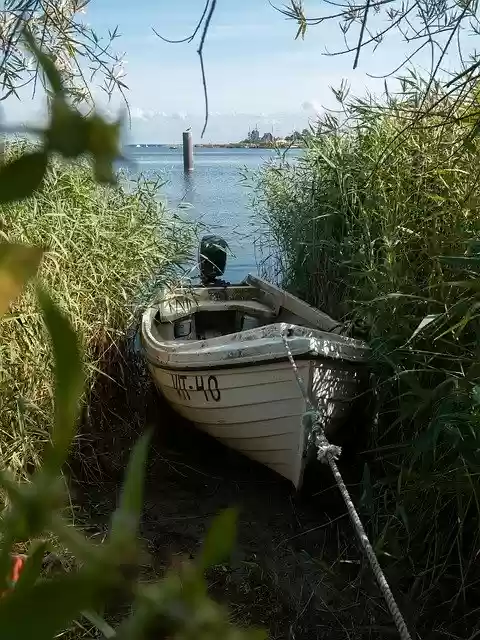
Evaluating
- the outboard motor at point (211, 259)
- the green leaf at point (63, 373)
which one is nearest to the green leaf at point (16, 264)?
the green leaf at point (63, 373)

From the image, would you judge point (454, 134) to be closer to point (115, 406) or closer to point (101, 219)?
point (101, 219)

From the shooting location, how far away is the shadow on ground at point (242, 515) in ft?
11.4

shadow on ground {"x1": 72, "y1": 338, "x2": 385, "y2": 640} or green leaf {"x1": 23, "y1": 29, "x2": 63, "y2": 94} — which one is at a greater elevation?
green leaf {"x1": 23, "y1": 29, "x2": 63, "y2": 94}

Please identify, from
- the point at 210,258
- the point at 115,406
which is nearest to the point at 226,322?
the point at 210,258

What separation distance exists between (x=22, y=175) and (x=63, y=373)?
0.21 feet

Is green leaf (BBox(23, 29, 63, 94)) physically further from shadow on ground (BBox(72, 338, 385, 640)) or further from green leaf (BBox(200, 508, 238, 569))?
shadow on ground (BBox(72, 338, 385, 640))

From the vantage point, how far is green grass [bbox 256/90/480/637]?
2861 mm

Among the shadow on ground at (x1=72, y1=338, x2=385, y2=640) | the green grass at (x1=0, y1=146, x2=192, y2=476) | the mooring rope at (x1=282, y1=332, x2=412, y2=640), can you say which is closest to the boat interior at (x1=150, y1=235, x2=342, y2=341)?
the green grass at (x1=0, y1=146, x2=192, y2=476)

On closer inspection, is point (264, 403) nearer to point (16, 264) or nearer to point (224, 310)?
point (224, 310)

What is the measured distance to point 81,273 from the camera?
181 inches

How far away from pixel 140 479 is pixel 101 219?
4.75 m

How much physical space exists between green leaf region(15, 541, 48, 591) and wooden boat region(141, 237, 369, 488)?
3.96 m

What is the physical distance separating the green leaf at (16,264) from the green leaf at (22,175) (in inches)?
0.7

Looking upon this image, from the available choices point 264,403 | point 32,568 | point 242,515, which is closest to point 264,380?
point 264,403
